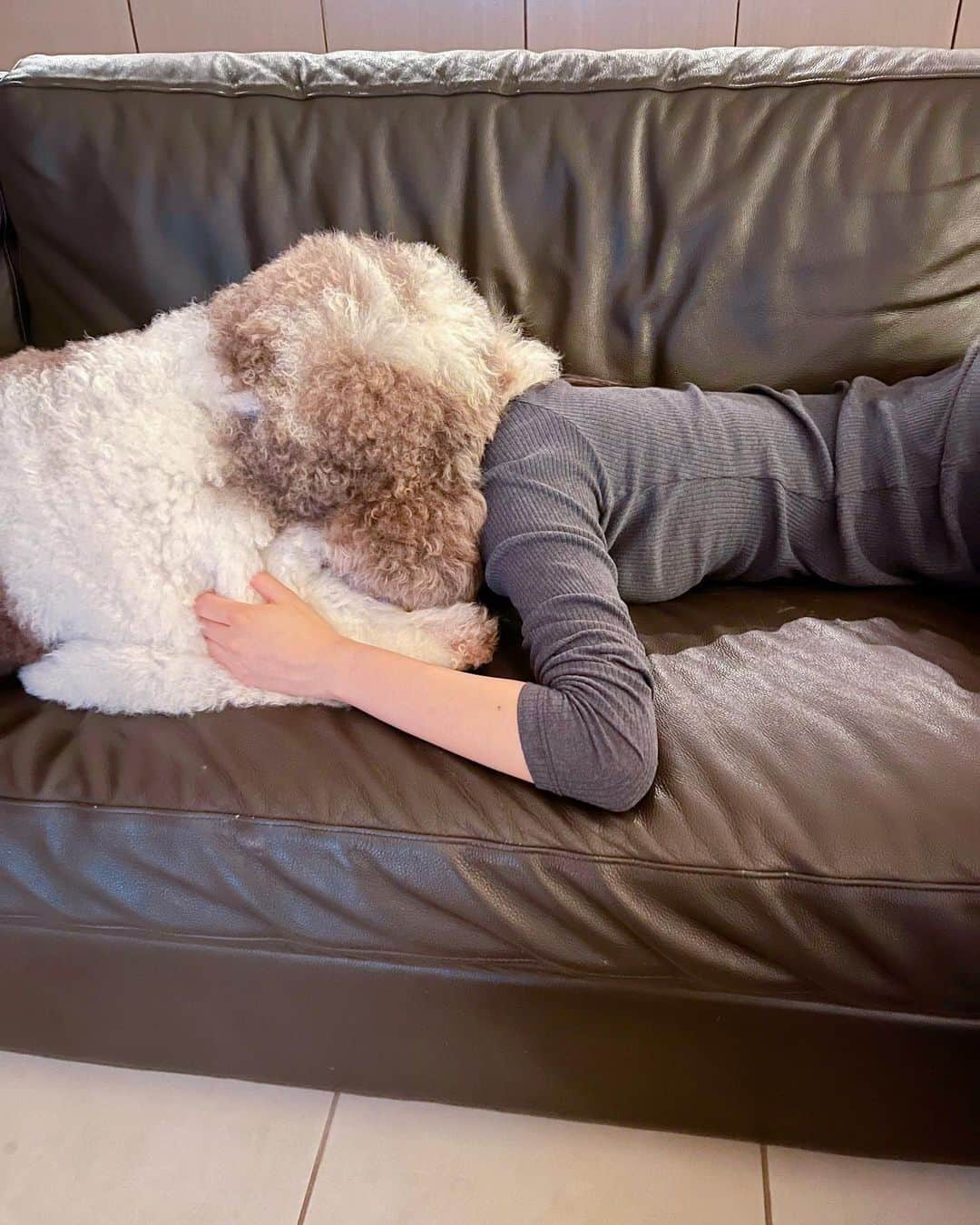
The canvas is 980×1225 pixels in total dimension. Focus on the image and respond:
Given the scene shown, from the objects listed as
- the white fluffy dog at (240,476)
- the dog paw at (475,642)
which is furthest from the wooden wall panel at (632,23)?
the dog paw at (475,642)

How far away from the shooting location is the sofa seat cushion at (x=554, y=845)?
751mm

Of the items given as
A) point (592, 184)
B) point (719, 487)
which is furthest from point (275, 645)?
point (592, 184)

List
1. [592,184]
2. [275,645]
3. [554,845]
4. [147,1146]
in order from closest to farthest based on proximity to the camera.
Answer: [554,845], [275,645], [147,1146], [592,184]

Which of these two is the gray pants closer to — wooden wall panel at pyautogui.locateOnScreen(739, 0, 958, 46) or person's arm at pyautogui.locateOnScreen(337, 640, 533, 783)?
person's arm at pyautogui.locateOnScreen(337, 640, 533, 783)

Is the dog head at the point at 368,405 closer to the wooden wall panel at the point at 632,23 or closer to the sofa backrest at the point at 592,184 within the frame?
the sofa backrest at the point at 592,184

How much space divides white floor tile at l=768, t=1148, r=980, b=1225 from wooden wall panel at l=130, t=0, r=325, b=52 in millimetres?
2287

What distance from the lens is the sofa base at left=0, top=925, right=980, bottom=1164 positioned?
33.7 inches

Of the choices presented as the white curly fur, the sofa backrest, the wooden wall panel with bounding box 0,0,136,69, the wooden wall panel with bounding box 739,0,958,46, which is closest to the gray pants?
the sofa backrest

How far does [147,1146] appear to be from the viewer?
99 centimetres

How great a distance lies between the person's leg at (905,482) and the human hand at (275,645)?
564 millimetres

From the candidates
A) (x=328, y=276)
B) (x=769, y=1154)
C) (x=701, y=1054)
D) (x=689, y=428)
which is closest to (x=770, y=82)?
(x=689, y=428)

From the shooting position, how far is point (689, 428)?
101 centimetres

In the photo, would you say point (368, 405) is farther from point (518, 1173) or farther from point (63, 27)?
point (63, 27)

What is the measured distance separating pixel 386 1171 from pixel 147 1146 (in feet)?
0.87
